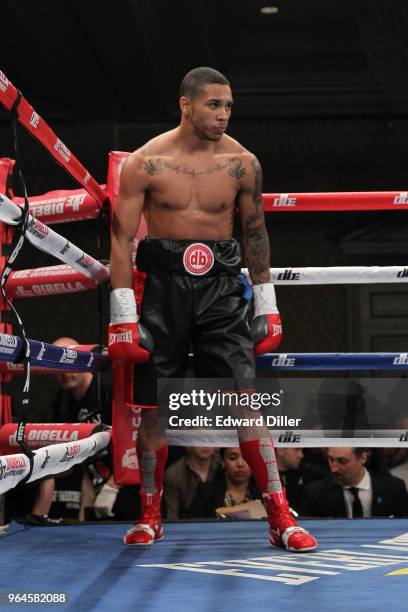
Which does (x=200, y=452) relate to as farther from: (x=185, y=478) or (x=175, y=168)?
(x=175, y=168)

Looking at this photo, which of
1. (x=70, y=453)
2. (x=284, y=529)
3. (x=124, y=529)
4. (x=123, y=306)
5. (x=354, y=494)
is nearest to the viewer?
(x=70, y=453)

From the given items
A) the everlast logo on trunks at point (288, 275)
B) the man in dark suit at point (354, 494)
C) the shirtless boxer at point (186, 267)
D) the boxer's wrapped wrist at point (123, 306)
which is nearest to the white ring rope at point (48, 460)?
the shirtless boxer at point (186, 267)

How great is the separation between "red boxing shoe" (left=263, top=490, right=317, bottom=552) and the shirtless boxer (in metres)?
0.01

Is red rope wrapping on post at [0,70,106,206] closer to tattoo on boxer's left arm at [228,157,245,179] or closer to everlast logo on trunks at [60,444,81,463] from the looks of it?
tattoo on boxer's left arm at [228,157,245,179]

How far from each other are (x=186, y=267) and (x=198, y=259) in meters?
0.03

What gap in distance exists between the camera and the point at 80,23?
584 centimetres

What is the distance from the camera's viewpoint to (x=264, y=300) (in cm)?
219

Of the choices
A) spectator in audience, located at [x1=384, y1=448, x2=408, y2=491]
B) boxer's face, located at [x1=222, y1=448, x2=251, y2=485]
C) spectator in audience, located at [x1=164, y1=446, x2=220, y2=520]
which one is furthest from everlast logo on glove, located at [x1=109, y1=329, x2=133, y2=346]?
spectator in audience, located at [x1=384, y1=448, x2=408, y2=491]

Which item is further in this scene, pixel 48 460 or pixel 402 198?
pixel 402 198

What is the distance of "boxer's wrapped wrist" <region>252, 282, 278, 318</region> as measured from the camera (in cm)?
219

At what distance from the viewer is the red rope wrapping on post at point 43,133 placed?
5.13ft

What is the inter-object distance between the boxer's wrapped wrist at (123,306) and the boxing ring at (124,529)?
13 cm

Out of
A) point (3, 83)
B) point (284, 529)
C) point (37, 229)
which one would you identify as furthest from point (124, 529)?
point (3, 83)

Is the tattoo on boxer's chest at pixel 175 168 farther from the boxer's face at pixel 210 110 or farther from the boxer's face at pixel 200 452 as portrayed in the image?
the boxer's face at pixel 200 452
